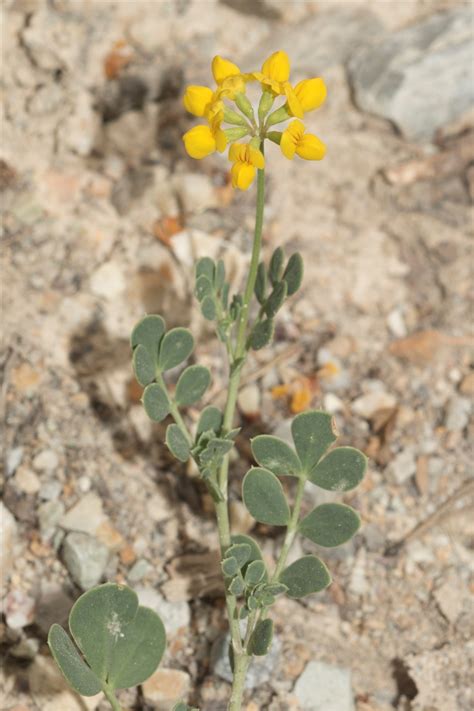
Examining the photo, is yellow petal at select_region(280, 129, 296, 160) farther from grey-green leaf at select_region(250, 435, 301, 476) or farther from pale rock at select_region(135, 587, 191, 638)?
pale rock at select_region(135, 587, 191, 638)

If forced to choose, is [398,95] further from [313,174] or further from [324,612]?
[324,612]

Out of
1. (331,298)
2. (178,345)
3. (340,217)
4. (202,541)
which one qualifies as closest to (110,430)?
(202,541)

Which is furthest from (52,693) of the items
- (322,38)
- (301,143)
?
(322,38)

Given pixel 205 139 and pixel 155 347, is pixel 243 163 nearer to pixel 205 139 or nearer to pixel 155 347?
pixel 205 139

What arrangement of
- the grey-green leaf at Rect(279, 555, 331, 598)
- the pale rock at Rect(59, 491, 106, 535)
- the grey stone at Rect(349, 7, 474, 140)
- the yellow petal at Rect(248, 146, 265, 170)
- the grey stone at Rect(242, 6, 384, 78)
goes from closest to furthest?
the yellow petal at Rect(248, 146, 265, 170) < the grey-green leaf at Rect(279, 555, 331, 598) < the pale rock at Rect(59, 491, 106, 535) < the grey stone at Rect(349, 7, 474, 140) < the grey stone at Rect(242, 6, 384, 78)

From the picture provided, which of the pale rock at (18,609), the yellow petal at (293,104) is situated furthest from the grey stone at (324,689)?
the yellow petal at (293,104)

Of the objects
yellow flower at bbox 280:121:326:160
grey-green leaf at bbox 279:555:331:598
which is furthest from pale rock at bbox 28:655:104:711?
yellow flower at bbox 280:121:326:160
